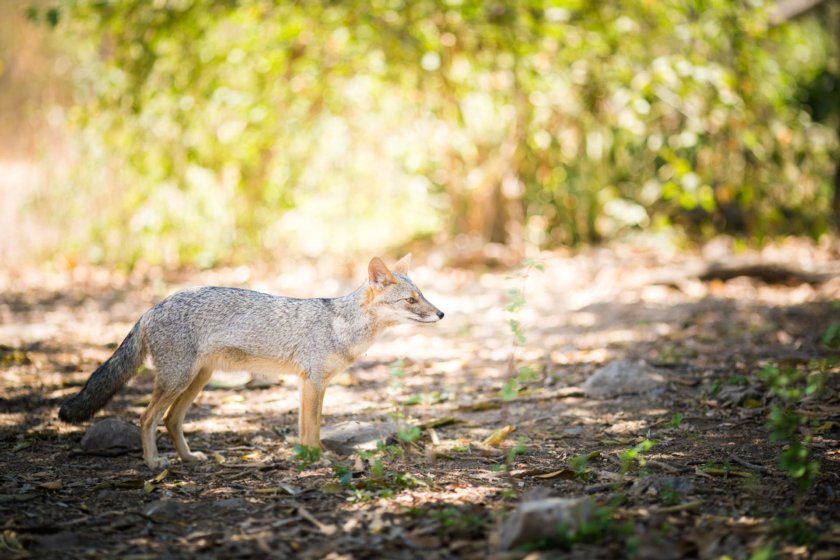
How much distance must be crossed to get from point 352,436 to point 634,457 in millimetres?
1793

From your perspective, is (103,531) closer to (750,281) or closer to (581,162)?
(750,281)

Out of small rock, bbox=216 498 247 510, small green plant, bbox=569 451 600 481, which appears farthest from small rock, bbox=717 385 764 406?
small rock, bbox=216 498 247 510

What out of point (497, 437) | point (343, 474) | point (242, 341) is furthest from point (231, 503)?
point (497, 437)

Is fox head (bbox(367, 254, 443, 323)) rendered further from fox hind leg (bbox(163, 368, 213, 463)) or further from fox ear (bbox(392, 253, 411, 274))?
fox hind leg (bbox(163, 368, 213, 463))

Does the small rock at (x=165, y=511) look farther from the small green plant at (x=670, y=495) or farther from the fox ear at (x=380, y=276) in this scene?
the small green plant at (x=670, y=495)

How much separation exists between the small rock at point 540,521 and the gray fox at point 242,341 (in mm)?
2038

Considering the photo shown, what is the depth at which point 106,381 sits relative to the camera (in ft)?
17.3

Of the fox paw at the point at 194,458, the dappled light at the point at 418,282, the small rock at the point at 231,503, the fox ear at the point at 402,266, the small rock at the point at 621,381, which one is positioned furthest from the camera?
the small rock at the point at 621,381

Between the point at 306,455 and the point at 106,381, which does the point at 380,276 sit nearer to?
the point at 306,455

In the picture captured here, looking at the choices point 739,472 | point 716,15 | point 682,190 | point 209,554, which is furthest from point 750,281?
point 209,554

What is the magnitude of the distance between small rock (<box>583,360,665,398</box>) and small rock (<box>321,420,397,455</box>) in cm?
177

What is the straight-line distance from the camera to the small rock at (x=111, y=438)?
208 inches

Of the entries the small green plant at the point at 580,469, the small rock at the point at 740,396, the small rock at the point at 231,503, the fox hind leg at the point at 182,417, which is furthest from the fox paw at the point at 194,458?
the small rock at the point at 740,396

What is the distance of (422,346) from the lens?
8555 millimetres
